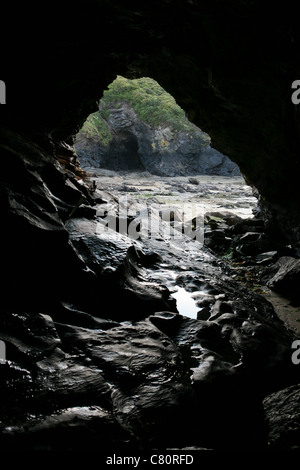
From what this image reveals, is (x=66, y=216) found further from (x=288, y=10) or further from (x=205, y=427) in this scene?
(x=288, y=10)

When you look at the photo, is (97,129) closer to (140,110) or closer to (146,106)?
(140,110)

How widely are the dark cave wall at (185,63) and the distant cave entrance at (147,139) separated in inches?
1483

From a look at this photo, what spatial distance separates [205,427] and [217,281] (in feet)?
16.1

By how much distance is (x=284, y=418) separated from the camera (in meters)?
3.38

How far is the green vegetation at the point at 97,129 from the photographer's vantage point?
44.6 meters

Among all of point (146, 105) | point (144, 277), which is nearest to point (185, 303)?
point (144, 277)

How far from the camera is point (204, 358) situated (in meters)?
4.39

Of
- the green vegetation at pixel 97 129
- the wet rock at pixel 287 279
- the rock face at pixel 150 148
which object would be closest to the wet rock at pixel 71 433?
the wet rock at pixel 287 279

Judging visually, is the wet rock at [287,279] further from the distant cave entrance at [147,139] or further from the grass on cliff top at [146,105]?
the grass on cliff top at [146,105]

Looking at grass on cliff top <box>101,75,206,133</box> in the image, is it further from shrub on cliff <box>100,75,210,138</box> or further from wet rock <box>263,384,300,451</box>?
wet rock <box>263,384,300,451</box>

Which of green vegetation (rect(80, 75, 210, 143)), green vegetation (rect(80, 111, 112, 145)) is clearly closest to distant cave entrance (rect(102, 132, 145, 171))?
green vegetation (rect(80, 111, 112, 145))

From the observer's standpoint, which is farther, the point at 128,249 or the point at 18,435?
the point at 128,249

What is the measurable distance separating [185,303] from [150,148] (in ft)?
Answer: 145
